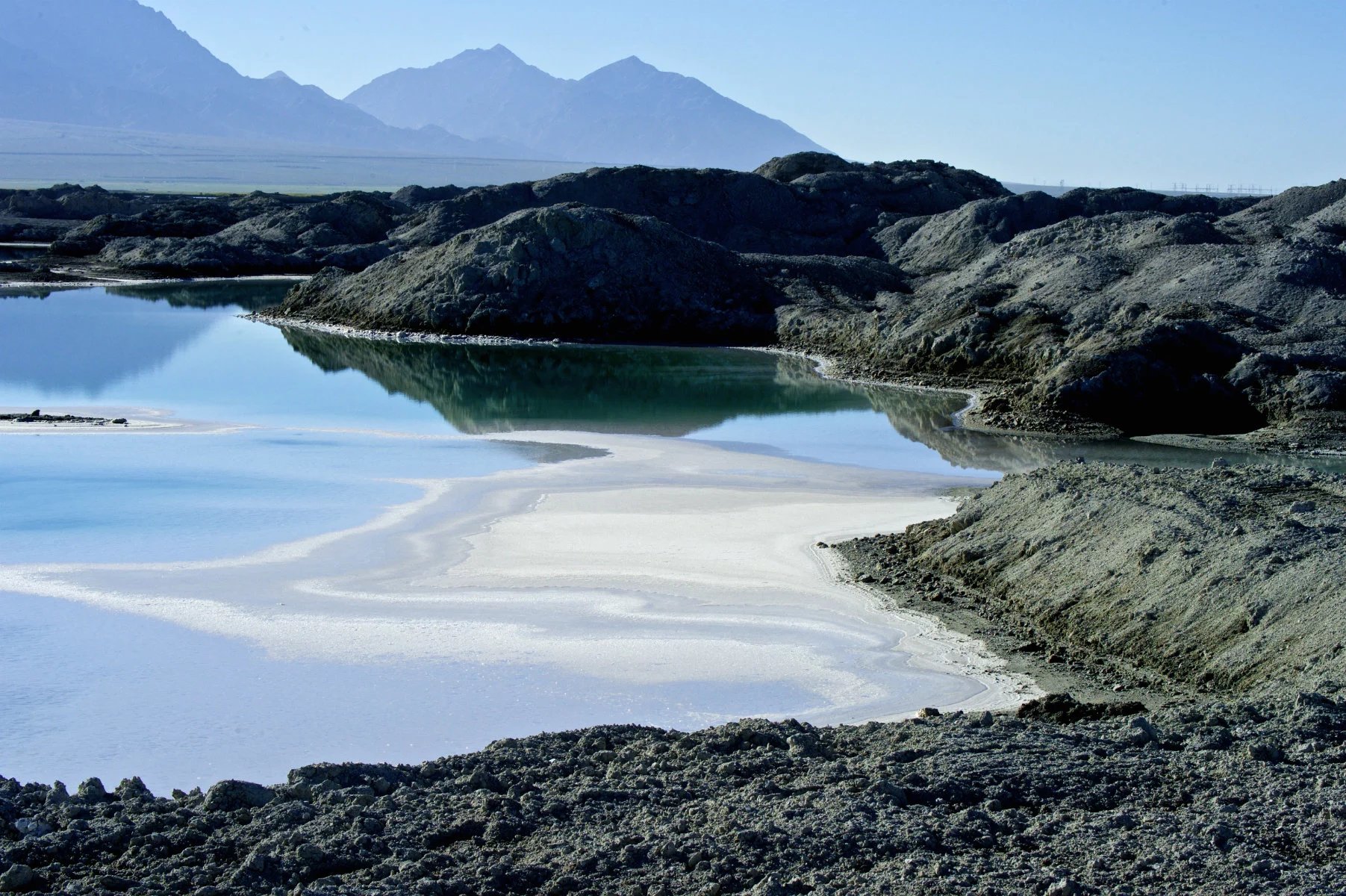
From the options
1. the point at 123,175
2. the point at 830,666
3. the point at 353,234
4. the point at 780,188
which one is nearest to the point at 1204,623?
the point at 830,666

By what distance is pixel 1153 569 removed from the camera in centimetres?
1172

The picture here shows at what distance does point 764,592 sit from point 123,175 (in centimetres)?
16772

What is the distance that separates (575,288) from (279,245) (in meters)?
24.2

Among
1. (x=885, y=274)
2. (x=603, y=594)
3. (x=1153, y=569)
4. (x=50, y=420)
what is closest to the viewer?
(x=1153, y=569)

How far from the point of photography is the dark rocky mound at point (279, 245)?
52.2 meters

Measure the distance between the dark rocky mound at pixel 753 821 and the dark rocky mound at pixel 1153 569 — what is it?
7.57 feet

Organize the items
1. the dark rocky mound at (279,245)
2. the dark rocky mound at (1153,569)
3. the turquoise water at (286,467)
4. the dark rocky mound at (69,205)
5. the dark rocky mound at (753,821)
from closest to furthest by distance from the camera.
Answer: the dark rocky mound at (753,821)
the turquoise water at (286,467)
the dark rocky mound at (1153,569)
the dark rocky mound at (279,245)
the dark rocky mound at (69,205)

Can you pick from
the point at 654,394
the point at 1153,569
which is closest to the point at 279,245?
the point at 654,394

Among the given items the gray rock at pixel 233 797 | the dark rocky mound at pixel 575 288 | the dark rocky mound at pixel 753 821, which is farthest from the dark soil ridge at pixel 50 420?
the gray rock at pixel 233 797

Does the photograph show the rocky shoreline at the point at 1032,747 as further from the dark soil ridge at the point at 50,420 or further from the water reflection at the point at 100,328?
the water reflection at the point at 100,328

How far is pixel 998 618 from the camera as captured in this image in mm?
12047

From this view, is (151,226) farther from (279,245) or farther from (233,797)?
(233,797)

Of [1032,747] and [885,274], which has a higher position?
[885,274]

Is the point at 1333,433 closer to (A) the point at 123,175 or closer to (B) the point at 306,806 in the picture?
→ (B) the point at 306,806
